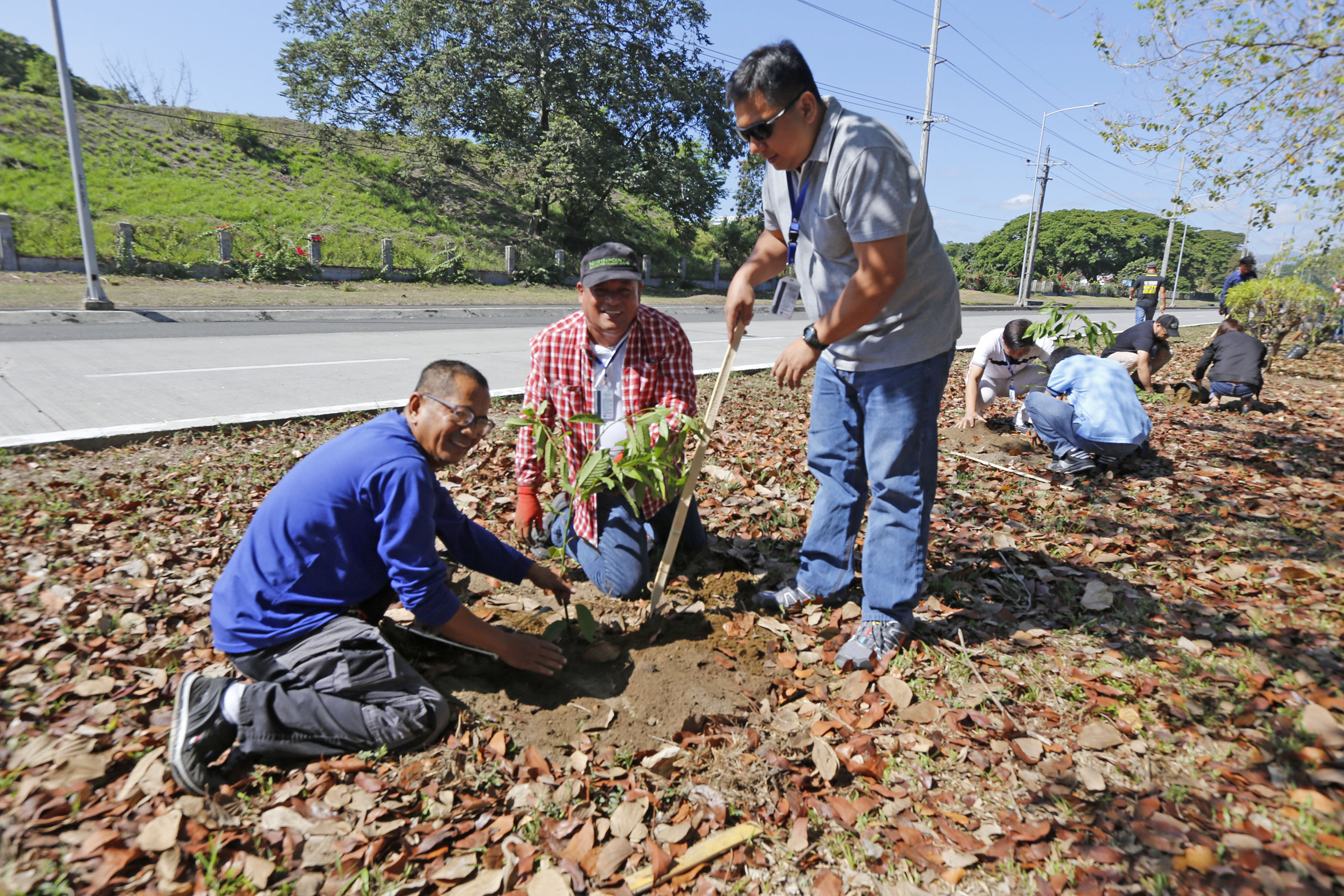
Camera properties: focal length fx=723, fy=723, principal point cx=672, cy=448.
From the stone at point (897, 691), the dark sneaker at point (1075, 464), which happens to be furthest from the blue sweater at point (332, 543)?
the dark sneaker at point (1075, 464)

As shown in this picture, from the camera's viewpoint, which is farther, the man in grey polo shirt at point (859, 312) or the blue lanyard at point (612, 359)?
the blue lanyard at point (612, 359)

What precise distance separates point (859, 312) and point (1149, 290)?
15.4m

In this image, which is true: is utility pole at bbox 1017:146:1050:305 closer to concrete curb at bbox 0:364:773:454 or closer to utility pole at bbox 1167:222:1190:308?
utility pole at bbox 1167:222:1190:308

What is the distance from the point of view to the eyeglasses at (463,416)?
2.47 m

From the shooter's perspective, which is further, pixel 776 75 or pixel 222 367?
pixel 222 367

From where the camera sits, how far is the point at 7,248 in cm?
1698

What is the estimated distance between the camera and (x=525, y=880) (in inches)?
79.9

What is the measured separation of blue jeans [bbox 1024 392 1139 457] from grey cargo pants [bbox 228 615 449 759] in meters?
4.97

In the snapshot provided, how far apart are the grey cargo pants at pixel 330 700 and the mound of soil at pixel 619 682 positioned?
284mm

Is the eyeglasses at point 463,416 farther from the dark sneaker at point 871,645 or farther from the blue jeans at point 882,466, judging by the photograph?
the dark sneaker at point 871,645

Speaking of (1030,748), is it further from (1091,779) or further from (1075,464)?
(1075,464)

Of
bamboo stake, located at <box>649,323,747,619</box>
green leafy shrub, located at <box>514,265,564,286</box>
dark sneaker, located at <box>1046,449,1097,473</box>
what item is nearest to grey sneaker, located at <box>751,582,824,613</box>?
bamboo stake, located at <box>649,323,747,619</box>

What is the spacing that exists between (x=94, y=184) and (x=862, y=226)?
91.2 ft

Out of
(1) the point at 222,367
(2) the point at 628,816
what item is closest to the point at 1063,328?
(2) the point at 628,816
